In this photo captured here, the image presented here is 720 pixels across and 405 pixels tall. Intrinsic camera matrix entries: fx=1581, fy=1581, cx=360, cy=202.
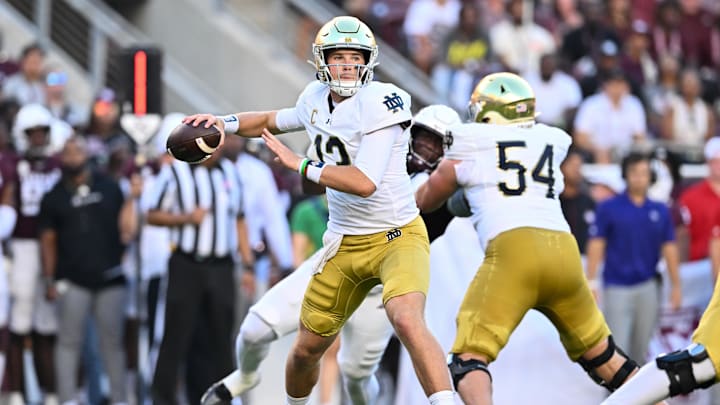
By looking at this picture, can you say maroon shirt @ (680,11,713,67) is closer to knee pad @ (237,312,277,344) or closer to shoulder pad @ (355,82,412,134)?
knee pad @ (237,312,277,344)

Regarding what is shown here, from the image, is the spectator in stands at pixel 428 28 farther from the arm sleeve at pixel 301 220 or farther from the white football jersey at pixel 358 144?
the white football jersey at pixel 358 144

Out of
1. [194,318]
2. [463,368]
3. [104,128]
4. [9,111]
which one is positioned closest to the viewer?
[463,368]

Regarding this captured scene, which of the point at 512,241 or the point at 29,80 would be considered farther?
the point at 29,80

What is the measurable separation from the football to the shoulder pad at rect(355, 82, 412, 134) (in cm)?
70

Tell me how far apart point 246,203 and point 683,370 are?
4.56 m

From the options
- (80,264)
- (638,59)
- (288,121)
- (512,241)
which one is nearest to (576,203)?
(80,264)

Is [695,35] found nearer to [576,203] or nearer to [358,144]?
[576,203]

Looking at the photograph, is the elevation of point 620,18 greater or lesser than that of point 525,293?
greater

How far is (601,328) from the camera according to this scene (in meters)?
7.66

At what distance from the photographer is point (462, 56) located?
14766 mm

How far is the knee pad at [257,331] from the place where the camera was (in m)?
8.08

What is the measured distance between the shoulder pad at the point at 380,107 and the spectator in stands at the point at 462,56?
7.31m

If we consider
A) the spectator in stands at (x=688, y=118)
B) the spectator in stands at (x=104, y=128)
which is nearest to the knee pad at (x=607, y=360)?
the spectator in stands at (x=104, y=128)

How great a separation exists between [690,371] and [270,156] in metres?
6.16
